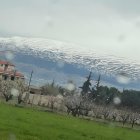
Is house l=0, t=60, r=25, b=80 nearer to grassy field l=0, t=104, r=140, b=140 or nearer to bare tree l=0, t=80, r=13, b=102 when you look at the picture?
bare tree l=0, t=80, r=13, b=102

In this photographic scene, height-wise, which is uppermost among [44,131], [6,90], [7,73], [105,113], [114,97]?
[7,73]

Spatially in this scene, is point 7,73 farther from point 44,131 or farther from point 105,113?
point 44,131

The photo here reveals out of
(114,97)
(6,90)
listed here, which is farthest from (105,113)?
(114,97)

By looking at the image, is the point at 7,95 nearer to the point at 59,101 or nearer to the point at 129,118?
the point at 59,101

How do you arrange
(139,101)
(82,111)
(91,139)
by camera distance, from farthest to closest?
A: (139,101) < (82,111) < (91,139)

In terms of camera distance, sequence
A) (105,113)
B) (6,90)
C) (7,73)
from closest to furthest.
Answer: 1. (6,90)
2. (105,113)
3. (7,73)

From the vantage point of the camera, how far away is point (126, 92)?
466 feet

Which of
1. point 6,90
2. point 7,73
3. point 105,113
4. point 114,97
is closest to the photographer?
point 6,90

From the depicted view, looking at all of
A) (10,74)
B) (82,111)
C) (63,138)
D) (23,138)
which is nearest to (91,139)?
(63,138)

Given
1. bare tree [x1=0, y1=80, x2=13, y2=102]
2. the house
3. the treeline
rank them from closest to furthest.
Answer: bare tree [x1=0, y1=80, x2=13, y2=102] → the treeline → the house

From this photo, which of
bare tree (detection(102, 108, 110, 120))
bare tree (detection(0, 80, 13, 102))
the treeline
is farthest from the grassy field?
the treeline

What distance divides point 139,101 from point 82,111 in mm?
33405

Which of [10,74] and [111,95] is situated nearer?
[111,95]

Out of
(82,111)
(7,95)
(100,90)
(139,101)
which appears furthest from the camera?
(100,90)
